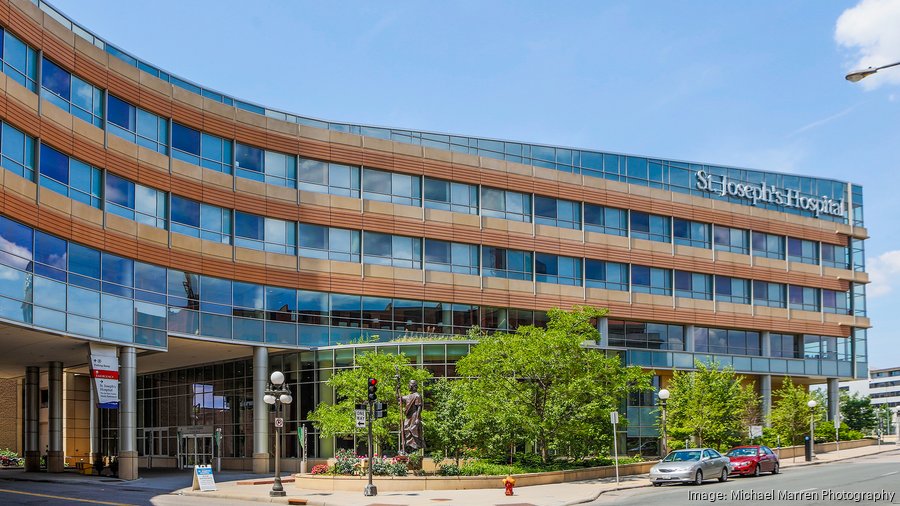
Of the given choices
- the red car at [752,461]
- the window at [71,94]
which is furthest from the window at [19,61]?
the red car at [752,461]

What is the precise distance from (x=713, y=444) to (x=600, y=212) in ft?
54.5

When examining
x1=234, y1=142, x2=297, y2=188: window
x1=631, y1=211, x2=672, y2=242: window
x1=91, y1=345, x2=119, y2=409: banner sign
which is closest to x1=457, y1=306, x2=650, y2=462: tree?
x1=91, y1=345, x2=119, y2=409: banner sign

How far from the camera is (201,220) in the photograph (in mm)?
45938

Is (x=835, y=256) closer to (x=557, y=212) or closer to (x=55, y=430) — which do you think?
(x=557, y=212)

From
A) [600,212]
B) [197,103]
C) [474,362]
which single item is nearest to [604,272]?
[600,212]

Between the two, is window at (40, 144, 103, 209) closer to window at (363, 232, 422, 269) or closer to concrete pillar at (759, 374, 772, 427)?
window at (363, 232, 422, 269)

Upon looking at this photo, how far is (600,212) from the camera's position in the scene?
6000 centimetres

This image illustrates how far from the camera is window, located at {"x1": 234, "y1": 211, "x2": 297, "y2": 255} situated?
47625mm

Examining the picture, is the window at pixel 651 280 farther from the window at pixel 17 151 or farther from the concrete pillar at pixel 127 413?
the window at pixel 17 151

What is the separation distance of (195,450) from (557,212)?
25.4 meters

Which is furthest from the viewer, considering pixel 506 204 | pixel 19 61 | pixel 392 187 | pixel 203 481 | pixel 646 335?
pixel 646 335

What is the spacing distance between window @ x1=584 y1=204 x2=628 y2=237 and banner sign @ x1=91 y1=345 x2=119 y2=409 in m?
30.3

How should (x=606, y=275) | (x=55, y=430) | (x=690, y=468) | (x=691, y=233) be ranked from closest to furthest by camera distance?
(x=690, y=468) → (x=55, y=430) → (x=606, y=275) → (x=691, y=233)

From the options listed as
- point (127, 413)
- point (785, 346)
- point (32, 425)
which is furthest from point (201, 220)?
point (785, 346)
